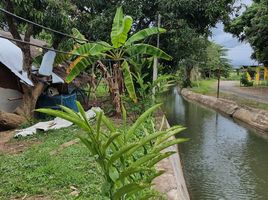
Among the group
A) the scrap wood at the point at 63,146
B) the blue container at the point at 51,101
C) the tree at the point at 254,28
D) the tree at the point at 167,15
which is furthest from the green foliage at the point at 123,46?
the tree at the point at 254,28

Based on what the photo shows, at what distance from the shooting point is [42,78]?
463 inches

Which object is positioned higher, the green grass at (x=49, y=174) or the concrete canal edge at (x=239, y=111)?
the green grass at (x=49, y=174)

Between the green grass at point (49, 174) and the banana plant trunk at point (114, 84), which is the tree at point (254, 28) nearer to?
the banana plant trunk at point (114, 84)

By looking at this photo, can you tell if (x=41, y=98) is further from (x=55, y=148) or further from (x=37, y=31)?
(x=55, y=148)

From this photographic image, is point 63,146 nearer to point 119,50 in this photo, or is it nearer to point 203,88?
point 119,50

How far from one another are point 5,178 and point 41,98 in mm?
7092

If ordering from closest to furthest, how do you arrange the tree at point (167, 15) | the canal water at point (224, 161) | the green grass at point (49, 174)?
the green grass at point (49, 174) → the canal water at point (224, 161) → the tree at point (167, 15)

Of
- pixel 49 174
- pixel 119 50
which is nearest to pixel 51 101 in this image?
pixel 119 50

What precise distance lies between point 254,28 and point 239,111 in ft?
23.6

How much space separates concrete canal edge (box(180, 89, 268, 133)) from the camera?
46.9 ft

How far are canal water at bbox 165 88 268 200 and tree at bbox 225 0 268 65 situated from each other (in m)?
7.00

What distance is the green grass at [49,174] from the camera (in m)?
4.78

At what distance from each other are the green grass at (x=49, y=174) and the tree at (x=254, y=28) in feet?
50.9

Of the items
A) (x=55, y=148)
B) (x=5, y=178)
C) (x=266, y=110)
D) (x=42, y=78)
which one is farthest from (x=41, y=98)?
(x=266, y=110)
